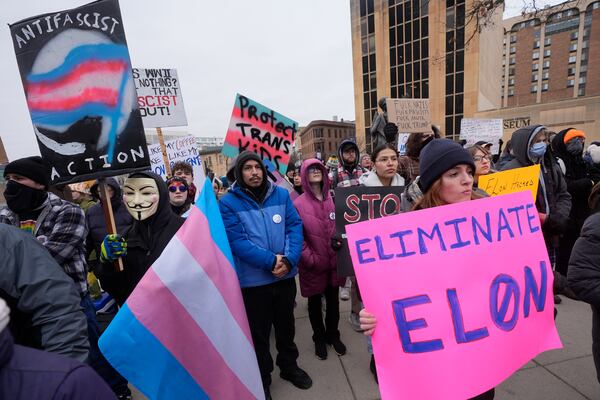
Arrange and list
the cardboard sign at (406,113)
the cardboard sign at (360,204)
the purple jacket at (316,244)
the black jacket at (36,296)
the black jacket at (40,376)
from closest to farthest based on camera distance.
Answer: the black jacket at (40,376) < the black jacket at (36,296) < the cardboard sign at (360,204) < the purple jacket at (316,244) < the cardboard sign at (406,113)

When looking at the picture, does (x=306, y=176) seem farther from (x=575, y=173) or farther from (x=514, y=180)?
(x=575, y=173)

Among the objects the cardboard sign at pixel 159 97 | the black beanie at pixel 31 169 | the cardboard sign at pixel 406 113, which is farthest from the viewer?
the cardboard sign at pixel 159 97

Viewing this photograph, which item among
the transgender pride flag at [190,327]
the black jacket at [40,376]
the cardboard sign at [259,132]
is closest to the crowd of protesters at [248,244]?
the black jacket at [40,376]

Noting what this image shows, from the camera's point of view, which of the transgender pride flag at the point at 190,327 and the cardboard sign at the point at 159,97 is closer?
the transgender pride flag at the point at 190,327

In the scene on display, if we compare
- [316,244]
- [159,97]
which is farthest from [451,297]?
[159,97]

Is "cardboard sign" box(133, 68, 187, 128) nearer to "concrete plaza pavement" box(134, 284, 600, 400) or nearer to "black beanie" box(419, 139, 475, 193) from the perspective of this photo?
"concrete plaza pavement" box(134, 284, 600, 400)

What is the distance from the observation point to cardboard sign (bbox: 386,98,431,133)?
5.27 metres

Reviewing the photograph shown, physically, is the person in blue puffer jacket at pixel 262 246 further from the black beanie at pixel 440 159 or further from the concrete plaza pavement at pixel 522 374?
the black beanie at pixel 440 159

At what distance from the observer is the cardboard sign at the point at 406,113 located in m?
5.27

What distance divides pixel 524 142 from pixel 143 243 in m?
3.77

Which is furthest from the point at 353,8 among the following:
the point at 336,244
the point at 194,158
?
the point at 336,244

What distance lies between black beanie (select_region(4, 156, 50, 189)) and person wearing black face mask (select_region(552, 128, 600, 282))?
17.3ft

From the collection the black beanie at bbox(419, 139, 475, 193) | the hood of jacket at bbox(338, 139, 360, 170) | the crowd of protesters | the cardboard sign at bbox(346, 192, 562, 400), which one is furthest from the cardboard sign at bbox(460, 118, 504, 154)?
the cardboard sign at bbox(346, 192, 562, 400)

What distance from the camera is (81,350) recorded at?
56.6 inches
